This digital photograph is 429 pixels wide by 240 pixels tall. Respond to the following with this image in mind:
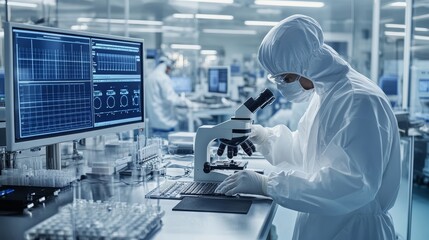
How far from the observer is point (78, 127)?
146 centimetres

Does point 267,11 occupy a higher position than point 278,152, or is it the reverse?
point 267,11

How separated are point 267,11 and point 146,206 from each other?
7070 millimetres

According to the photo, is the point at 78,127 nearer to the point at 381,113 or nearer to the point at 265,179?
the point at 265,179

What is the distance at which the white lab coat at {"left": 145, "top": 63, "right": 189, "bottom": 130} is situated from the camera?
16.5ft

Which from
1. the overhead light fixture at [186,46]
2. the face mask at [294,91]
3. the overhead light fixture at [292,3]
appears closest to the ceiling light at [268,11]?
the overhead light fixture at [292,3]

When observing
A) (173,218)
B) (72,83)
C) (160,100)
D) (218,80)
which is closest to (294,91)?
(173,218)

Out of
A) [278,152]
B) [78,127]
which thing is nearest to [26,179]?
[78,127]

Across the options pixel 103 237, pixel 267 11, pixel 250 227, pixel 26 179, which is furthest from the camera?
pixel 267 11

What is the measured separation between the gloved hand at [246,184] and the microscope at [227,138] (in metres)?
0.19

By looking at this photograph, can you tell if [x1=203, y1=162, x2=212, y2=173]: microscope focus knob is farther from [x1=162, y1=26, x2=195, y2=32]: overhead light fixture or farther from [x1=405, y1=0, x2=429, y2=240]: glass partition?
[x1=162, y1=26, x2=195, y2=32]: overhead light fixture

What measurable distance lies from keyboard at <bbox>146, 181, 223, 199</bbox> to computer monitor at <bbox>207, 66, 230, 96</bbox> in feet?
13.2

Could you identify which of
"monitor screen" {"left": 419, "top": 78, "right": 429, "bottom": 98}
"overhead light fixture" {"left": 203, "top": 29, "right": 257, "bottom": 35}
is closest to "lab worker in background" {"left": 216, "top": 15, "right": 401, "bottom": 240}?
"monitor screen" {"left": 419, "top": 78, "right": 429, "bottom": 98}

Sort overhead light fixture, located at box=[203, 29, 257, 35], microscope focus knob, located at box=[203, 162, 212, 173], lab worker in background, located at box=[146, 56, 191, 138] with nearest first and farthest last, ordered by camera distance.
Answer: microscope focus knob, located at box=[203, 162, 212, 173], lab worker in background, located at box=[146, 56, 191, 138], overhead light fixture, located at box=[203, 29, 257, 35]

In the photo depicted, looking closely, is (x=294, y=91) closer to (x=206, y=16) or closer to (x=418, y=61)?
(x=418, y=61)
